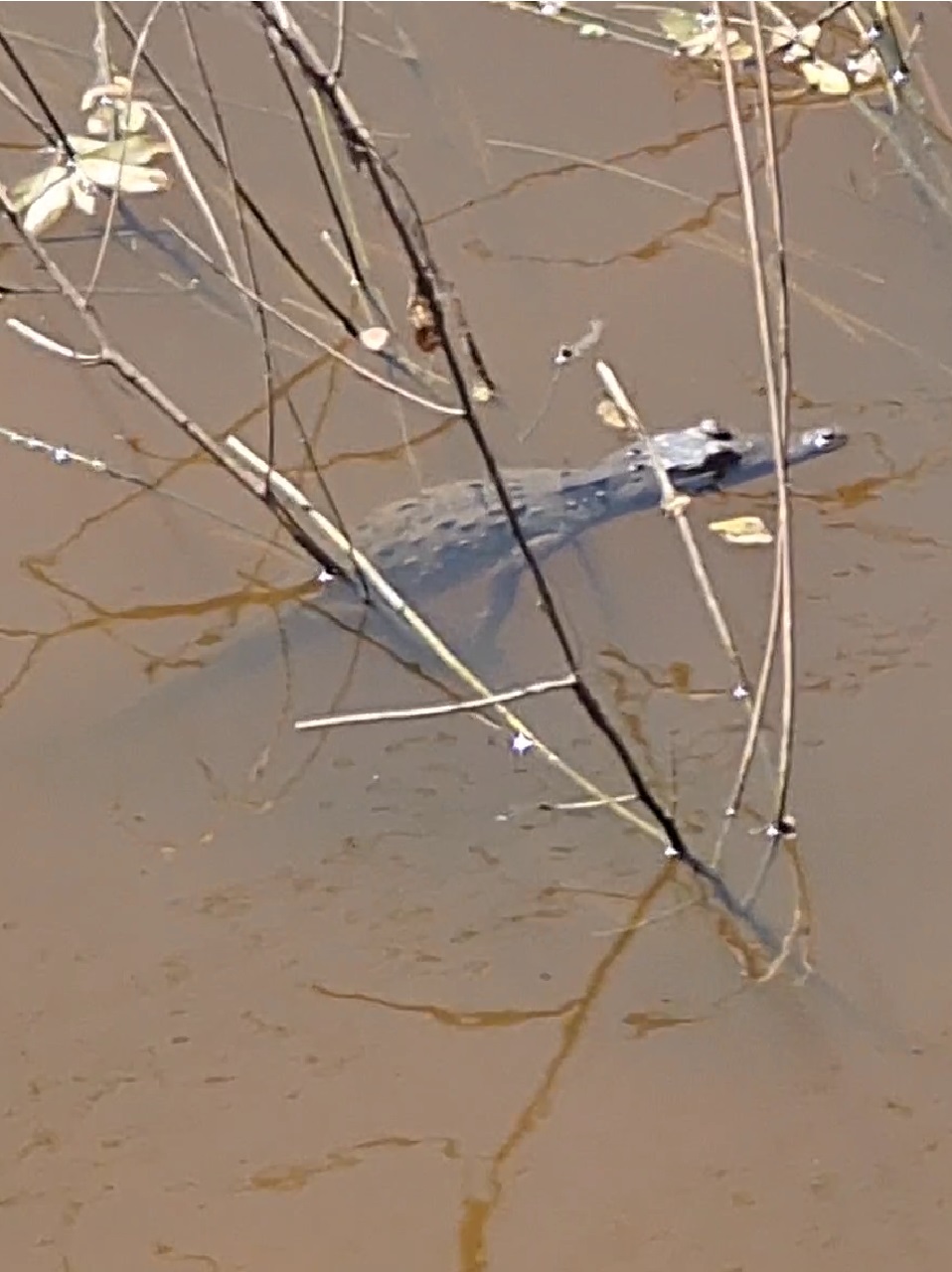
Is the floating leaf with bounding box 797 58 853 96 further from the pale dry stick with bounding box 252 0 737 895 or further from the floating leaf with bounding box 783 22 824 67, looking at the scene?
the pale dry stick with bounding box 252 0 737 895

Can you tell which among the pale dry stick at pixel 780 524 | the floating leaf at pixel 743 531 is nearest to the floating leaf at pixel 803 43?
the floating leaf at pixel 743 531

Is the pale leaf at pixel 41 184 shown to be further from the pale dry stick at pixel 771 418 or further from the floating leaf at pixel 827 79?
the floating leaf at pixel 827 79

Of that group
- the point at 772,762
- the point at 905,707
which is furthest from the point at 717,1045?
the point at 905,707

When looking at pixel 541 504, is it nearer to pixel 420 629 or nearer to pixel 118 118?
pixel 420 629

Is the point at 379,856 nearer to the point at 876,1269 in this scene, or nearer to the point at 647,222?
the point at 876,1269

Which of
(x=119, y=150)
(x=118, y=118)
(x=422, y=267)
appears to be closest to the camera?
(x=422, y=267)

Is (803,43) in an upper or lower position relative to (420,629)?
upper

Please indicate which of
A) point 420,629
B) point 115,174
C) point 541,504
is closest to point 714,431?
point 541,504
